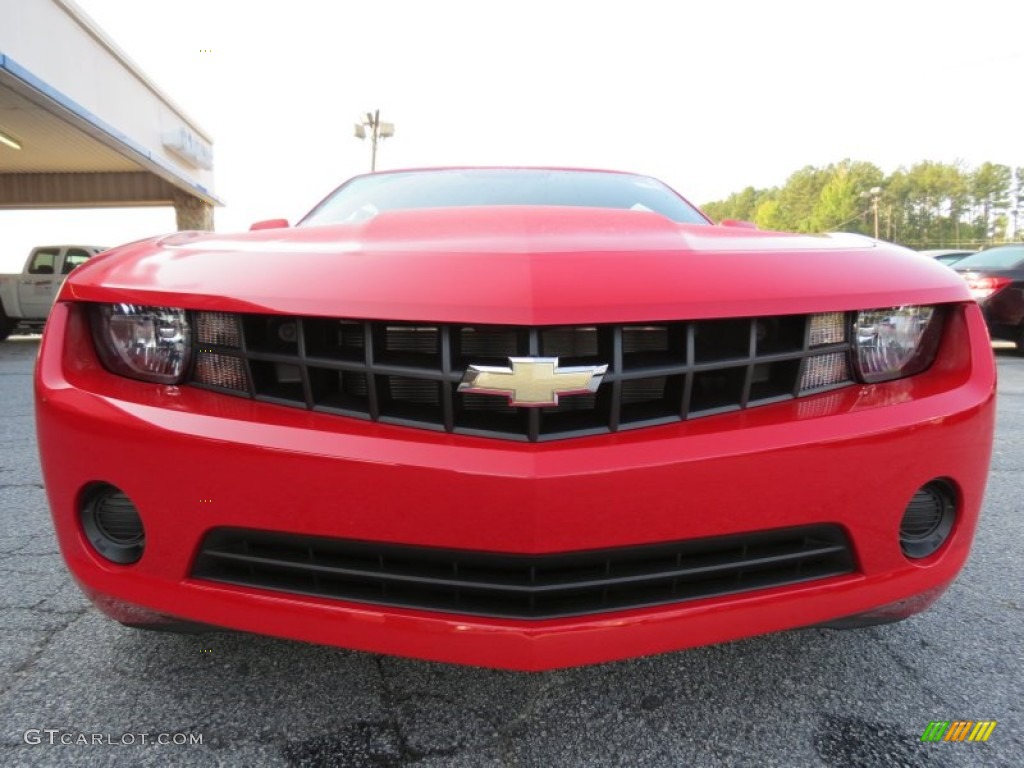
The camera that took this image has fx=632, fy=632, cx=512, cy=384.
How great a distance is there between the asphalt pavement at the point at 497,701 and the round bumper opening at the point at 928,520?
399mm

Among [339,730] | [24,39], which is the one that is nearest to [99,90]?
[24,39]

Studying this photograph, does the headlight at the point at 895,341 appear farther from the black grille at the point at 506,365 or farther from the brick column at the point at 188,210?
the brick column at the point at 188,210

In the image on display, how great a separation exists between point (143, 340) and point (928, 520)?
158 cm

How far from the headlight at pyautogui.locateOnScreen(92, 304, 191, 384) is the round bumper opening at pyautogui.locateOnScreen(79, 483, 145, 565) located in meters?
0.23

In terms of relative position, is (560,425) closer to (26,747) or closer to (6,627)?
(26,747)

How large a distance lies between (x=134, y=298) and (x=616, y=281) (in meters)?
0.89

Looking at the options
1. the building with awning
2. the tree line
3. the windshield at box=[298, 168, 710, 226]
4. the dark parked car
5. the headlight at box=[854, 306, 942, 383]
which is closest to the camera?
the headlight at box=[854, 306, 942, 383]

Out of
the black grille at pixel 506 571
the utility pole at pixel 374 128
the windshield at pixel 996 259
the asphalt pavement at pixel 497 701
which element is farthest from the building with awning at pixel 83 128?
the windshield at pixel 996 259

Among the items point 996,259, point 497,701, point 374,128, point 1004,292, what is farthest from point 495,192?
point 374,128

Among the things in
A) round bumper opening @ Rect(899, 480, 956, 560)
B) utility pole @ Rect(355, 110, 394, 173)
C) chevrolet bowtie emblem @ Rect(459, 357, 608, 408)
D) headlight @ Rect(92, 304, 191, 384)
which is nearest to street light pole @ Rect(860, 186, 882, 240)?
utility pole @ Rect(355, 110, 394, 173)

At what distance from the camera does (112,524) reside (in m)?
1.18

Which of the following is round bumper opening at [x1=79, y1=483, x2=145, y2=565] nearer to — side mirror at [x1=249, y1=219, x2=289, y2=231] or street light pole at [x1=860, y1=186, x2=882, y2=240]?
side mirror at [x1=249, y1=219, x2=289, y2=231]

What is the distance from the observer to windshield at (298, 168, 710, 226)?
2.21m

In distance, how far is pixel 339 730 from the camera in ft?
4.25
